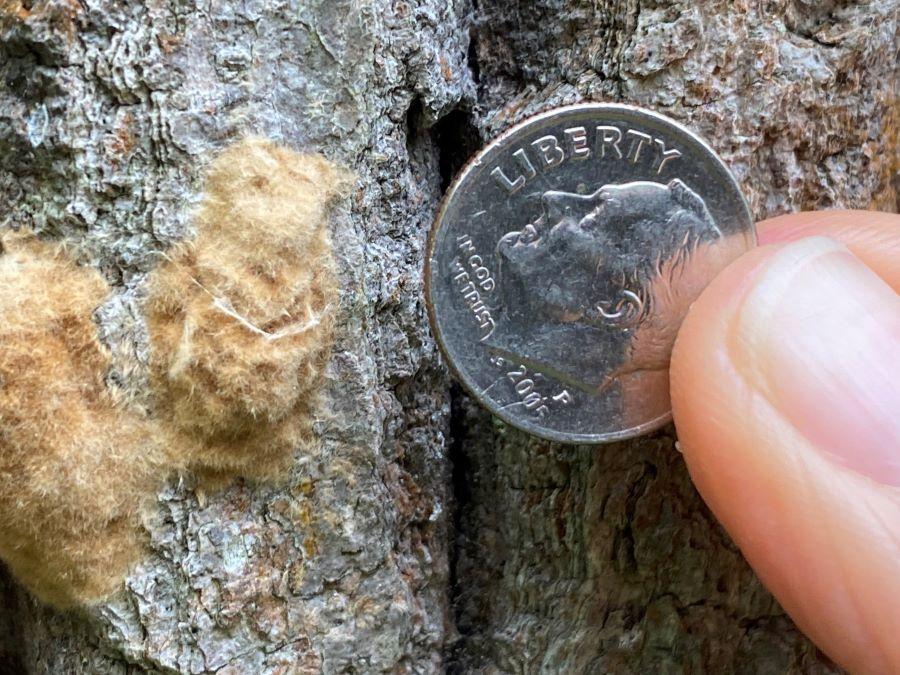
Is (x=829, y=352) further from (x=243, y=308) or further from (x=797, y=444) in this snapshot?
(x=243, y=308)

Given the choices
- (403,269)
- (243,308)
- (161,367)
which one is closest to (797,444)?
(403,269)

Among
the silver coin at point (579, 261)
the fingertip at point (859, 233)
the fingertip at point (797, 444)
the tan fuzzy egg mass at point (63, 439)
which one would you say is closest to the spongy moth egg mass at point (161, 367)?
the tan fuzzy egg mass at point (63, 439)

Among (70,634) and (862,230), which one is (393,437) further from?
(862,230)

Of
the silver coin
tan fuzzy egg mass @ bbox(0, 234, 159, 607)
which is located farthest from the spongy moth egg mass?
the silver coin

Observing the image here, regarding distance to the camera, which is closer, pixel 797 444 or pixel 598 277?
pixel 797 444

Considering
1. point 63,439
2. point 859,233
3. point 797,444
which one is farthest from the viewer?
point 859,233
